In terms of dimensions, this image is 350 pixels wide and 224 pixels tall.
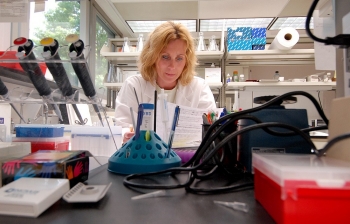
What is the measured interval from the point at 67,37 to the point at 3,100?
7.9 inches

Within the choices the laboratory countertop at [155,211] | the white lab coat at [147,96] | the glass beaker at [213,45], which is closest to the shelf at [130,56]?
the glass beaker at [213,45]

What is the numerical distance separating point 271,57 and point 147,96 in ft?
4.83

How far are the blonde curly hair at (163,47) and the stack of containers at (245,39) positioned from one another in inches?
32.6

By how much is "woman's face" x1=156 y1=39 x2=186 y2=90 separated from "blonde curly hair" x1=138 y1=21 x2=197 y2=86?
0.02 m

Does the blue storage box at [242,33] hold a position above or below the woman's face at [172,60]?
above

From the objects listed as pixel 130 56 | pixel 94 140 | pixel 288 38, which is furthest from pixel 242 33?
pixel 94 140

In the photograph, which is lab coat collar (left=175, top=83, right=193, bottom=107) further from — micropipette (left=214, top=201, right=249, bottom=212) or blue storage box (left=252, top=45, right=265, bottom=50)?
micropipette (left=214, top=201, right=249, bottom=212)

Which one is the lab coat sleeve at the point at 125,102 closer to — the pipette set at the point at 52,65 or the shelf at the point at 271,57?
the pipette set at the point at 52,65

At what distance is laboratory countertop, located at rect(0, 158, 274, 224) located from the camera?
0.65 ft

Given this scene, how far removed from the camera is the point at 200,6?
225 centimetres

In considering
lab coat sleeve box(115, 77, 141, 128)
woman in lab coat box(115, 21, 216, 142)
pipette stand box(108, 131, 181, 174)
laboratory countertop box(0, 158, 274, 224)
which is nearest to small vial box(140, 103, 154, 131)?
pipette stand box(108, 131, 181, 174)

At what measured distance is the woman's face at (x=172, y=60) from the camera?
1.27m

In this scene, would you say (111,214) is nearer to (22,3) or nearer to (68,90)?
(68,90)

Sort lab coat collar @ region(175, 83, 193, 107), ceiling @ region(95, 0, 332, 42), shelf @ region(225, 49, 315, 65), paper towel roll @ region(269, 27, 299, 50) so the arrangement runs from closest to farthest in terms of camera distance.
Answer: lab coat collar @ region(175, 83, 193, 107) → paper towel roll @ region(269, 27, 299, 50) → shelf @ region(225, 49, 315, 65) → ceiling @ region(95, 0, 332, 42)
